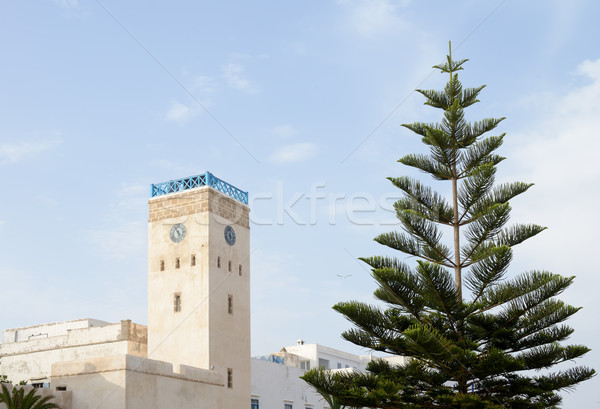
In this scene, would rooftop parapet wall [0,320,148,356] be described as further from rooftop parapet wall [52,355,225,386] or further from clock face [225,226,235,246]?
rooftop parapet wall [52,355,225,386]

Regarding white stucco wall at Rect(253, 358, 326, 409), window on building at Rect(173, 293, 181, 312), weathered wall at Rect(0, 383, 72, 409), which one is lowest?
weathered wall at Rect(0, 383, 72, 409)

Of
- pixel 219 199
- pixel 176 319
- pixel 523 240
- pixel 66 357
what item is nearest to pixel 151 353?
pixel 176 319

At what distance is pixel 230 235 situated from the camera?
2480cm

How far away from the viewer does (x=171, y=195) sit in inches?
969

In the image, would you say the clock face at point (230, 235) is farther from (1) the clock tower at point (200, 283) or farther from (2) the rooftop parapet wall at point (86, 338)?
(2) the rooftop parapet wall at point (86, 338)

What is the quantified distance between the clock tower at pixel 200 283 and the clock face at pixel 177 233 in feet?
0.11

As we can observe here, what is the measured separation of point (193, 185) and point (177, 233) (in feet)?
5.86

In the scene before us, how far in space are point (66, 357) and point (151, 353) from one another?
13.4 ft

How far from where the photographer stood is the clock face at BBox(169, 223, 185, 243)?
24.0 m

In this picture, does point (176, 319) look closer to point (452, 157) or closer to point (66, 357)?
point (66, 357)

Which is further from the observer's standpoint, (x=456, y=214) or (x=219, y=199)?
(x=219, y=199)

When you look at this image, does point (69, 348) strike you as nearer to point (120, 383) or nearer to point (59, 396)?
point (59, 396)

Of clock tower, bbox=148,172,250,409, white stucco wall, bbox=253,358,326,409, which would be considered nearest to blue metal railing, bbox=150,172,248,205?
clock tower, bbox=148,172,250,409

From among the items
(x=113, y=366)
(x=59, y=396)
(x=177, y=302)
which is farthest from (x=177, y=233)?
(x=59, y=396)
